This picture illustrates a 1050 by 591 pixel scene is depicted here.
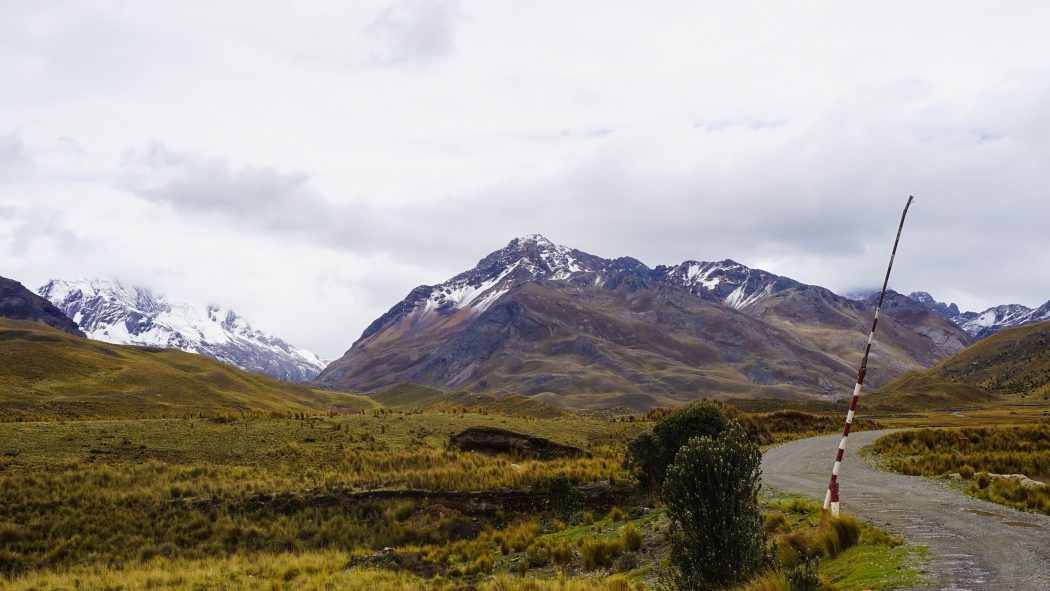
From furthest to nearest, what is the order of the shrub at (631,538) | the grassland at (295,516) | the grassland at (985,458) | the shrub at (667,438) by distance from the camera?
the shrub at (667,438), the grassland at (295,516), the shrub at (631,538), the grassland at (985,458)

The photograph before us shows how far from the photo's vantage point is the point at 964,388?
110312 mm

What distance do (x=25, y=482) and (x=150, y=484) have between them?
3.85 metres

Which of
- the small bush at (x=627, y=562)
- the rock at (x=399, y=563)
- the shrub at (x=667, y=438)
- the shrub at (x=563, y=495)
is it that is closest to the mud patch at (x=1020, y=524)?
the small bush at (x=627, y=562)

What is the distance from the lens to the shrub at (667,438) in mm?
23625

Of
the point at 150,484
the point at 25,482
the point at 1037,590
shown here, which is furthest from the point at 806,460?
the point at 25,482

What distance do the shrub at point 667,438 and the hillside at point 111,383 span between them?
27.7 metres

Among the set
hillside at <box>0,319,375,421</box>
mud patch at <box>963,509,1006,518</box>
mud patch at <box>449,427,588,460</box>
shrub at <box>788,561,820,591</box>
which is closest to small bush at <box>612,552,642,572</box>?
shrub at <box>788,561,820,591</box>

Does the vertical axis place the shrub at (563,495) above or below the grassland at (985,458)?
below

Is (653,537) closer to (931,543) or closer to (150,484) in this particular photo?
(931,543)

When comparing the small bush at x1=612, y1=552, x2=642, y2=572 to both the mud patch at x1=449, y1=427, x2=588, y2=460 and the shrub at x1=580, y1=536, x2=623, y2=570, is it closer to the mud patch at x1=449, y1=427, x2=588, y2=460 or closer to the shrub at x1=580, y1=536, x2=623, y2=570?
the shrub at x1=580, y1=536, x2=623, y2=570

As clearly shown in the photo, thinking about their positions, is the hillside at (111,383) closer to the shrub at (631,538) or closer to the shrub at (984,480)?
the shrub at (631,538)

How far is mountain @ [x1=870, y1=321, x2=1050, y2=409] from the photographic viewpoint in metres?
99.9

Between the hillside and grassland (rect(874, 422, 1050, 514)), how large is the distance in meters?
37.6

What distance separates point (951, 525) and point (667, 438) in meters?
11.5
